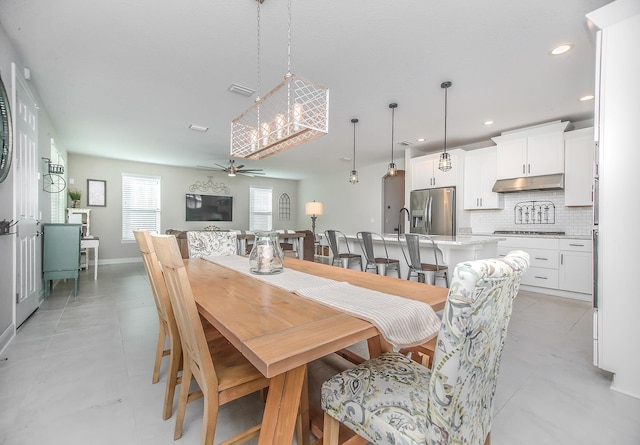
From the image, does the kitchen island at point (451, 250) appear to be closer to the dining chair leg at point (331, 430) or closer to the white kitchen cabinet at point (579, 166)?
the white kitchen cabinet at point (579, 166)

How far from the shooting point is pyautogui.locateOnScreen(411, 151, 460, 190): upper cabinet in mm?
5211

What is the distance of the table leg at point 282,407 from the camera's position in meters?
0.98

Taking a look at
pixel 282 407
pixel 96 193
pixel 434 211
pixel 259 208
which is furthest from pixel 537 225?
pixel 96 193

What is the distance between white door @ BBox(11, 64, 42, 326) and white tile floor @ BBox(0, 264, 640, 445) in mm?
322

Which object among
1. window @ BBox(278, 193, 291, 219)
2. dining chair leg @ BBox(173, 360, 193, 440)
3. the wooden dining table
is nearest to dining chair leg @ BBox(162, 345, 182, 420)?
dining chair leg @ BBox(173, 360, 193, 440)

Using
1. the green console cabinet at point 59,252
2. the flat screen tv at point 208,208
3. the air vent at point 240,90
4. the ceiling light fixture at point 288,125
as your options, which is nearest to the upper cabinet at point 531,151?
the ceiling light fixture at point 288,125

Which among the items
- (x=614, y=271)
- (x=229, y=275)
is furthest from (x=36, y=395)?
(x=614, y=271)

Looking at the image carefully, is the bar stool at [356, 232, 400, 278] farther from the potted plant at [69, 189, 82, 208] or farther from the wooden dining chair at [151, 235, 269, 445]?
Result: the potted plant at [69, 189, 82, 208]

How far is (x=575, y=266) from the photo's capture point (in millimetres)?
3811

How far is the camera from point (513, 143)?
4484 mm

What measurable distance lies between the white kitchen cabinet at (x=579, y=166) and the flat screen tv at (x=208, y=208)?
24.9ft

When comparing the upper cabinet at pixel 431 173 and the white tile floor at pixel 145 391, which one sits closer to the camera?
the white tile floor at pixel 145 391

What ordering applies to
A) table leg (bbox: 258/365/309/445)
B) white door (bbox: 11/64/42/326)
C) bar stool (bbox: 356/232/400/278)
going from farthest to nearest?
bar stool (bbox: 356/232/400/278), white door (bbox: 11/64/42/326), table leg (bbox: 258/365/309/445)

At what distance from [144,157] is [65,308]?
4.21m
